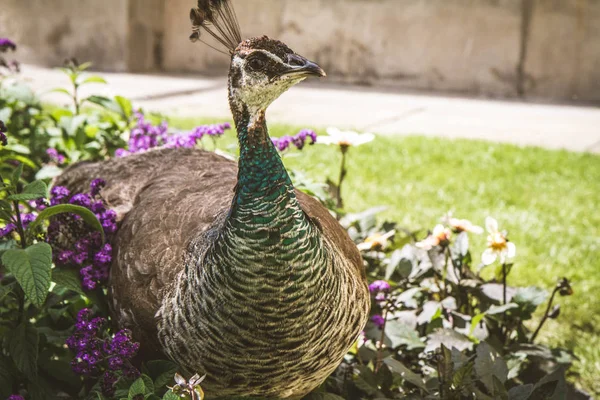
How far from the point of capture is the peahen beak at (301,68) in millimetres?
1604

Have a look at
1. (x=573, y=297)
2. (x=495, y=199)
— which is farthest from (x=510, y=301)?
(x=495, y=199)

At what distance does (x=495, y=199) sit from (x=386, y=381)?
8.75ft

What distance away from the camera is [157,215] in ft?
6.90

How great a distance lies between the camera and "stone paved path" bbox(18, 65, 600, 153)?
6.46 m

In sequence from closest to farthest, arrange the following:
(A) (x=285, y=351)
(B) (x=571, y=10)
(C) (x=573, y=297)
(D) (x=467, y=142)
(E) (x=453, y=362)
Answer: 1. (A) (x=285, y=351)
2. (E) (x=453, y=362)
3. (C) (x=573, y=297)
4. (D) (x=467, y=142)
5. (B) (x=571, y=10)

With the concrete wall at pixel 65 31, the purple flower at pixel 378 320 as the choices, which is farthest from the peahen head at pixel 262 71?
the concrete wall at pixel 65 31

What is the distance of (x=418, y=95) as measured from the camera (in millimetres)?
8328

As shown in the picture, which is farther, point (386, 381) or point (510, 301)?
point (510, 301)

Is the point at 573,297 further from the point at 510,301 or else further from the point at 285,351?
the point at 285,351

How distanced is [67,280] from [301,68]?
892 millimetres

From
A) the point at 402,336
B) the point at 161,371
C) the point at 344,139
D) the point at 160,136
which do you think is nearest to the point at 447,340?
the point at 402,336

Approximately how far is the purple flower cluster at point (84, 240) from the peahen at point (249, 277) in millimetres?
66

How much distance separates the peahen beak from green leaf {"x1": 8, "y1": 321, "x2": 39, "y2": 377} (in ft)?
3.33

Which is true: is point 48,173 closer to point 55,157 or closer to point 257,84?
point 55,157
